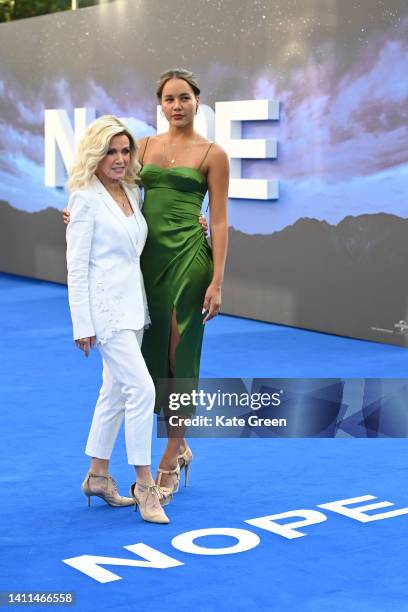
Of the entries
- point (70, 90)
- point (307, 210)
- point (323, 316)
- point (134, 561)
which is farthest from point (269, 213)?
point (134, 561)

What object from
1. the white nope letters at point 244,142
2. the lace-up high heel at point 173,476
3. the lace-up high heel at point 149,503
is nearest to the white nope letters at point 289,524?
the lace-up high heel at point 149,503

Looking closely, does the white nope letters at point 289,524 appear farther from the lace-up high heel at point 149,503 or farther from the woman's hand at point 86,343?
the woman's hand at point 86,343

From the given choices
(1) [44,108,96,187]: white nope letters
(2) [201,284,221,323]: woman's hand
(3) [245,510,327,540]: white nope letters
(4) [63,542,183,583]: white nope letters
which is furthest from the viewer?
(1) [44,108,96,187]: white nope letters

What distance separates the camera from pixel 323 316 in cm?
883

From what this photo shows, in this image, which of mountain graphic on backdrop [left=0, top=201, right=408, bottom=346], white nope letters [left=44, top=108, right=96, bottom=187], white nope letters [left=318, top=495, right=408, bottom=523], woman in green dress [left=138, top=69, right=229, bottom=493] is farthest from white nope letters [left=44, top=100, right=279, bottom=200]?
white nope letters [left=318, top=495, right=408, bottom=523]

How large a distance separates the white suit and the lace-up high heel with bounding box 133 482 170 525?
106mm

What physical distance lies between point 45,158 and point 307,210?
152 inches

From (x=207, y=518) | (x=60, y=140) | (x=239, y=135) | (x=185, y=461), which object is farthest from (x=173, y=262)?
(x=60, y=140)

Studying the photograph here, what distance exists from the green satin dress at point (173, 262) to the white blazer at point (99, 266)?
24 cm

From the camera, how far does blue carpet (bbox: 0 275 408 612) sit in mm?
3494

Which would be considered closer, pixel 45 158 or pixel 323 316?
pixel 323 316

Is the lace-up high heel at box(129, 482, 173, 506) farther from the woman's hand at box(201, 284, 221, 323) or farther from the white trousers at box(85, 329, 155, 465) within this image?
the woman's hand at box(201, 284, 221, 323)

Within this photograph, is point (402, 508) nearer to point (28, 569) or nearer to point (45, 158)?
point (28, 569)

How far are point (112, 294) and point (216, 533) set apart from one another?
0.94 metres
